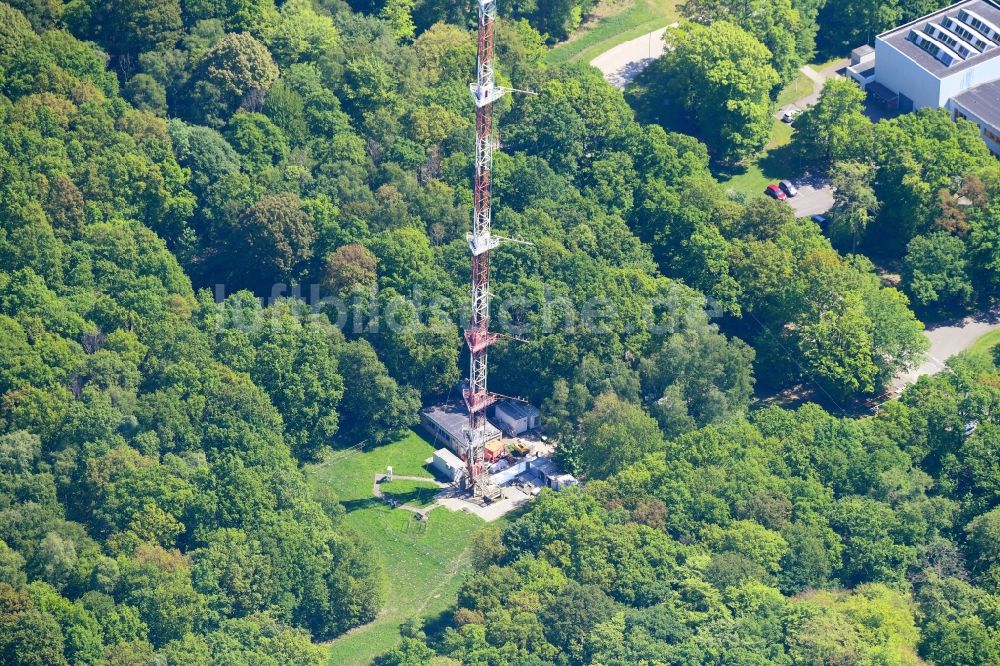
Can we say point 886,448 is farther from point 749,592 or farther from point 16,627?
point 16,627

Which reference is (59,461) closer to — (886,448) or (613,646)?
(613,646)

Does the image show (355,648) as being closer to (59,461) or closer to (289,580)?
(289,580)

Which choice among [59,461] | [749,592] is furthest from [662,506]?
[59,461]

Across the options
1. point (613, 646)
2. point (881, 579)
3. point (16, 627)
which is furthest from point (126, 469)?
point (881, 579)

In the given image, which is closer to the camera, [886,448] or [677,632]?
[677,632]

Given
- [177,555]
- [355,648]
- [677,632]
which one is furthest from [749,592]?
[177,555]

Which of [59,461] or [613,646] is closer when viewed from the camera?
[613,646]

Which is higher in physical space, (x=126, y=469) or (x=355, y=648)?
(x=126, y=469)
